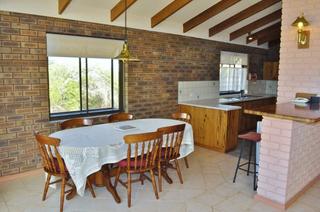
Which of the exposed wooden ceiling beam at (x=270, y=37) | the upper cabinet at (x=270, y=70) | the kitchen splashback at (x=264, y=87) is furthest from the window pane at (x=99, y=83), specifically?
the upper cabinet at (x=270, y=70)

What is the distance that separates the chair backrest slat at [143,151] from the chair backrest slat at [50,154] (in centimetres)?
71

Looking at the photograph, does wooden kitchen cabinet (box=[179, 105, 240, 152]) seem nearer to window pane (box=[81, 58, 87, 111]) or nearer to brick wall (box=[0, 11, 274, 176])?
brick wall (box=[0, 11, 274, 176])

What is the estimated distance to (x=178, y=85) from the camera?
18.3ft

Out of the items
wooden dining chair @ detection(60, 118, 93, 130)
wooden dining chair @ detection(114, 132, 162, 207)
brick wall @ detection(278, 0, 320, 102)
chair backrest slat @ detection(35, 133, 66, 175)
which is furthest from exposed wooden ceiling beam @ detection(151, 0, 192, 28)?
chair backrest slat @ detection(35, 133, 66, 175)

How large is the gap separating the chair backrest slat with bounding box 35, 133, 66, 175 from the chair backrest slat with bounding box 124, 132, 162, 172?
71 centimetres

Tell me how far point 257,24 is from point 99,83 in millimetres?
3853

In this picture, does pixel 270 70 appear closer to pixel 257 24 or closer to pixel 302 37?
pixel 257 24

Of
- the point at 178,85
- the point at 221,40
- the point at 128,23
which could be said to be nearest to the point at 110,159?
the point at 128,23

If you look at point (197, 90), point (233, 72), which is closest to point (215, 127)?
point (197, 90)

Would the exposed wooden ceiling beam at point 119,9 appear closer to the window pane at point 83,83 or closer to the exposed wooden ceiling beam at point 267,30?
the window pane at point 83,83

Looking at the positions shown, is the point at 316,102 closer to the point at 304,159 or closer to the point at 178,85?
the point at 304,159

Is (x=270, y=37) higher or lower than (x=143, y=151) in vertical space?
higher

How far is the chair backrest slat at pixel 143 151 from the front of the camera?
9.25ft

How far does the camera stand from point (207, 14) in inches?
193
